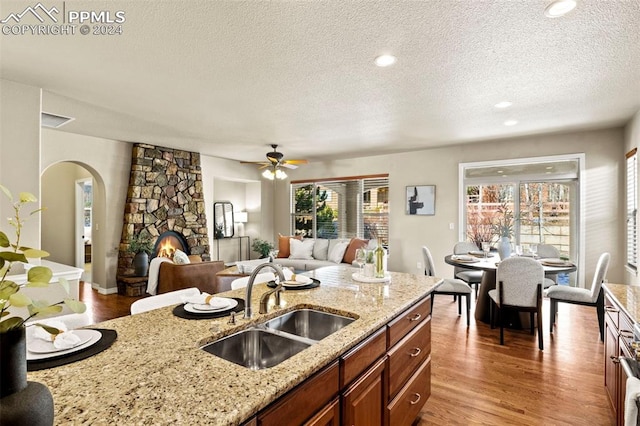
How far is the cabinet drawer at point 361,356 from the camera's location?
4.26 feet

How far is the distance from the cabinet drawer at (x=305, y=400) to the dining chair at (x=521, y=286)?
2.78 meters

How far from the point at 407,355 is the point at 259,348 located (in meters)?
0.87

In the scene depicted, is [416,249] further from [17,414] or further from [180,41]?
[17,414]

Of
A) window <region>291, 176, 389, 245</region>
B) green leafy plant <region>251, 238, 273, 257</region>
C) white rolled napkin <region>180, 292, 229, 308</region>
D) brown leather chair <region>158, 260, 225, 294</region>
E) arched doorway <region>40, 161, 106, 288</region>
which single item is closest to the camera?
white rolled napkin <region>180, 292, 229, 308</region>

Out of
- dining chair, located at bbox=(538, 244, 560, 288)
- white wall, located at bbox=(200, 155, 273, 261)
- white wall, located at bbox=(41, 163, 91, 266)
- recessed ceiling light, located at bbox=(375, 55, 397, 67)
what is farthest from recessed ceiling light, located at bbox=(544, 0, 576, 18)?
white wall, located at bbox=(41, 163, 91, 266)

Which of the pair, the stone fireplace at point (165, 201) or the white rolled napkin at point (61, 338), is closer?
the white rolled napkin at point (61, 338)

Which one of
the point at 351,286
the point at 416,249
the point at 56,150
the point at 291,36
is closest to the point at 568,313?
the point at 416,249

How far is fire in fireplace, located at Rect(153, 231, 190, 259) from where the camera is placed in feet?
20.1

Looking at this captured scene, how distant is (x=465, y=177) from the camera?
5.90 m

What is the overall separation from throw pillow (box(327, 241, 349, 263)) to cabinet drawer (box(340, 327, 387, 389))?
180 inches

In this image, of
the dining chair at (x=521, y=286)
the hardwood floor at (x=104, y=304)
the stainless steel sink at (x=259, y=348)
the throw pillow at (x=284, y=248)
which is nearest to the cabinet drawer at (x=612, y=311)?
the dining chair at (x=521, y=286)

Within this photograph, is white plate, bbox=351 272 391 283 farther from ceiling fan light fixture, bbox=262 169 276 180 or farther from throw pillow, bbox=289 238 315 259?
throw pillow, bbox=289 238 315 259

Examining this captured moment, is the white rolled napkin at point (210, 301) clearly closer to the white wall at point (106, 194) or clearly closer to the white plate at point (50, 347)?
the white plate at point (50, 347)

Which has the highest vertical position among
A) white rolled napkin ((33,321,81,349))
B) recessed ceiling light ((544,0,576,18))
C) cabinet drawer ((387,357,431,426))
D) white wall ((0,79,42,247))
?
recessed ceiling light ((544,0,576,18))
